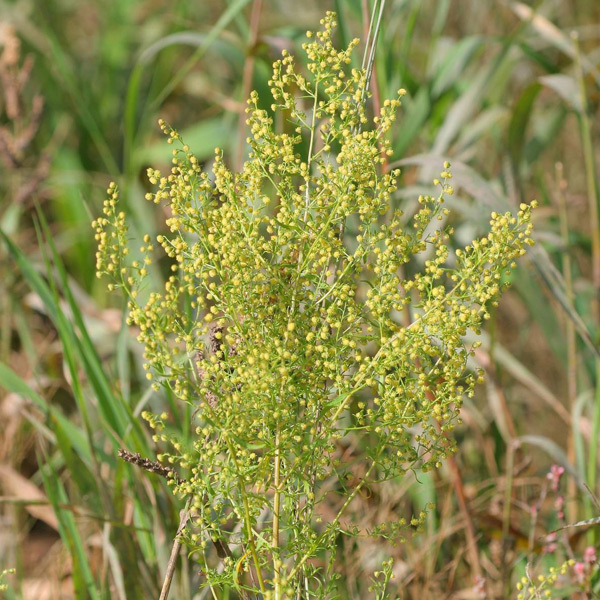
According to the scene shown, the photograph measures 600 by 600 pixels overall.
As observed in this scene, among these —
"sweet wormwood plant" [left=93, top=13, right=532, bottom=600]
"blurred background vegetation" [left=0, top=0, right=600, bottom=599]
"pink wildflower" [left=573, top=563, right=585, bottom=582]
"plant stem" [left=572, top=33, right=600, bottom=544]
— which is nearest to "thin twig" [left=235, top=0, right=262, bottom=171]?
"blurred background vegetation" [left=0, top=0, right=600, bottom=599]

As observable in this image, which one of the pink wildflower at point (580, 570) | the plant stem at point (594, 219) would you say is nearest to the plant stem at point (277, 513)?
the pink wildflower at point (580, 570)

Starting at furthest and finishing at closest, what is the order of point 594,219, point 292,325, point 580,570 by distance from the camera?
point 594,219, point 580,570, point 292,325

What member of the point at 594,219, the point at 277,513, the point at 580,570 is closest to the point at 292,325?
the point at 277,513

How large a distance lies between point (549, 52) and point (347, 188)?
246 cm

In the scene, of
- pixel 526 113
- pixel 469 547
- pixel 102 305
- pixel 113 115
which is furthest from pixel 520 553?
pixel 113 115

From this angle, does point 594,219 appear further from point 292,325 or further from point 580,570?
point 292,325

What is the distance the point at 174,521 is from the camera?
119cm

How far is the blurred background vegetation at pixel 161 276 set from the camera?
1207 mm

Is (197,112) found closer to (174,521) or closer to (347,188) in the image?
(174,521)

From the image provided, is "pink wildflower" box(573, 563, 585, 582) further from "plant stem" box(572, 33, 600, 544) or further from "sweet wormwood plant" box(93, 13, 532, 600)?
"sweet wormwood plant" box(93, 13, 532, 600)

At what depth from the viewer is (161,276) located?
82.1 inches

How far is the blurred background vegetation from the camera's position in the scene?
3.96 feet

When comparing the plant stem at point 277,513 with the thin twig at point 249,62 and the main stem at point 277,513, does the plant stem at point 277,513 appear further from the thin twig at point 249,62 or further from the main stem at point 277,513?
the thin twig at point 249,62

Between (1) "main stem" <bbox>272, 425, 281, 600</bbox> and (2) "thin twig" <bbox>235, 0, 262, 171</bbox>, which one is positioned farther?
(2) "thin twig" <bbox>235, 0, 262, 171</bbox>
